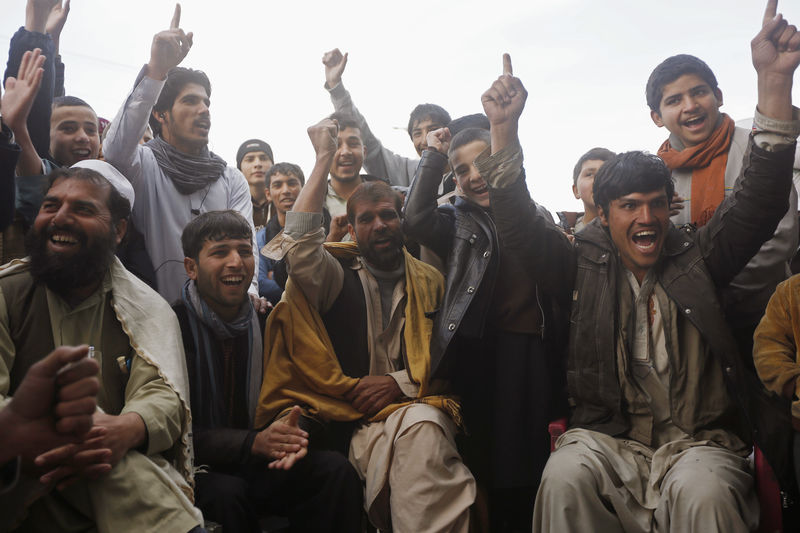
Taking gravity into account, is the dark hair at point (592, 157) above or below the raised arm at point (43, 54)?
below

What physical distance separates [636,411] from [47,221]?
9.25ft

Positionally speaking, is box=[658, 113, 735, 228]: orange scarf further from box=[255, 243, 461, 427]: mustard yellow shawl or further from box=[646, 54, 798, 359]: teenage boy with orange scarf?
box=[255, 243, 461, 427]: mustard yellow shawl

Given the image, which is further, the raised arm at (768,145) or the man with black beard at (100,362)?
the raised arm at (768,145)

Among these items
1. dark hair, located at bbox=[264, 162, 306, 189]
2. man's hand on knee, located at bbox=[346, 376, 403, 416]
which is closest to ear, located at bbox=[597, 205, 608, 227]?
man's hand on knee, located at bbox=[346, 376, 403, 416]

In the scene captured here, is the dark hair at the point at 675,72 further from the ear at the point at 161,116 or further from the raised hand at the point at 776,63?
the ear at the point at 161,116

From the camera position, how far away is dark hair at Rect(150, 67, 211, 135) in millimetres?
4316

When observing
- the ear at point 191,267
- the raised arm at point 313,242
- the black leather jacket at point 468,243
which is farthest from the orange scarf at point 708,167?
the ear at point 191,267

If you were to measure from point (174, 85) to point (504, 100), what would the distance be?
Answer: 2.33 m

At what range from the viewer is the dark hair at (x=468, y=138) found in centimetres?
387

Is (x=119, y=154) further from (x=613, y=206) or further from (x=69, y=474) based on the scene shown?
(x=613, y=206)

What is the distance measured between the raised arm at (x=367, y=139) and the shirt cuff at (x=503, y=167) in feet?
8.15

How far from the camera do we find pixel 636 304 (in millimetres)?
3223

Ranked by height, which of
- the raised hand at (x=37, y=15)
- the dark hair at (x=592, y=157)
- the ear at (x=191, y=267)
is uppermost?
the raised hand at (x=37, y=15)

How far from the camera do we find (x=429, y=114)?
5402 mm
